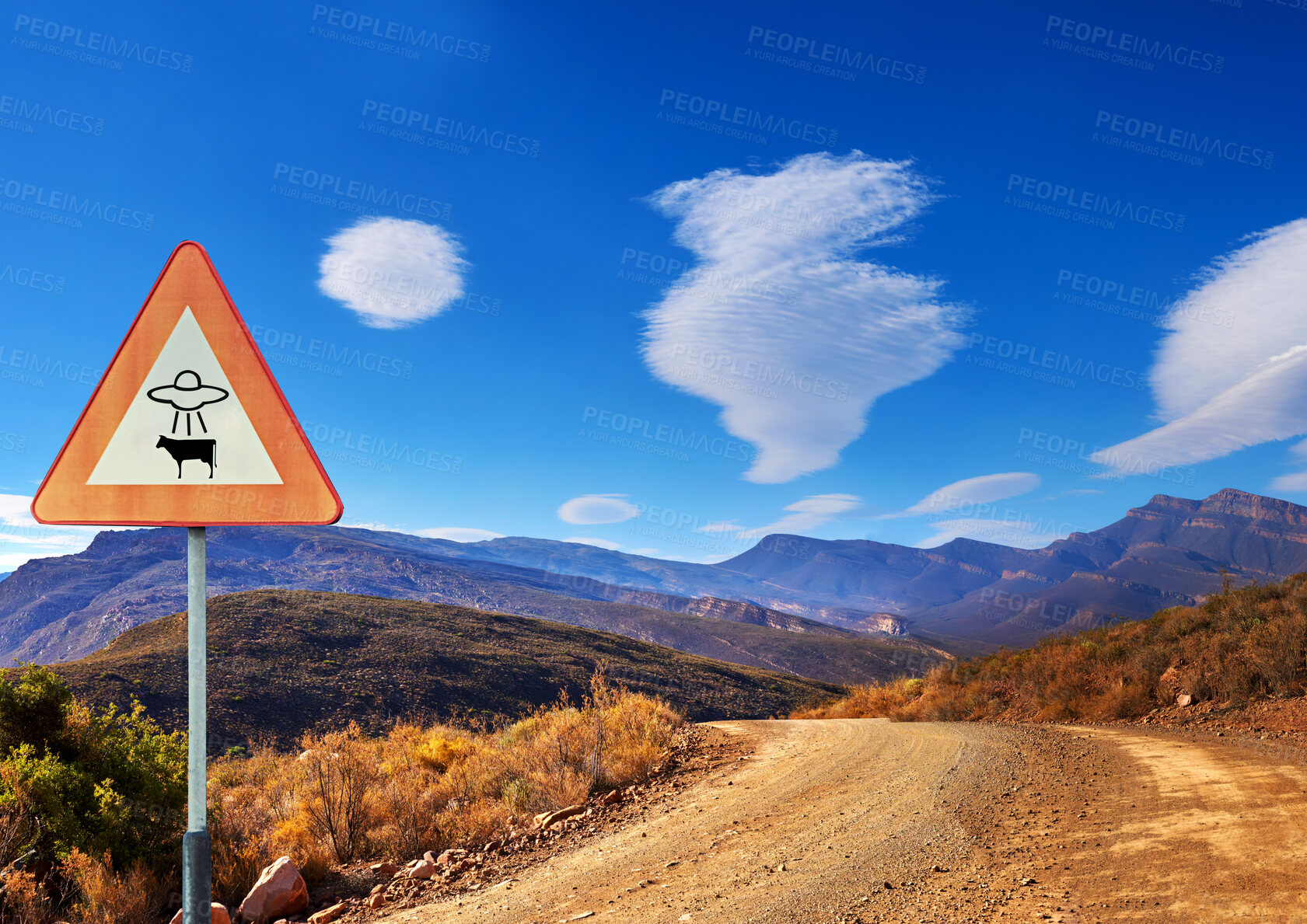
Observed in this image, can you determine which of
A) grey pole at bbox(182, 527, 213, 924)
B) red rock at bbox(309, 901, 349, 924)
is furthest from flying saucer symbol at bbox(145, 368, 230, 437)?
red rock at bbox(309, 901, 349, 924)

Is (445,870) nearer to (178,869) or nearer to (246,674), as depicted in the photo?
(178,869)

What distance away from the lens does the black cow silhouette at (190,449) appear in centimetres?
239

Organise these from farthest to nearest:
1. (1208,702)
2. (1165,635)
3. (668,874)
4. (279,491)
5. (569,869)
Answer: (1165,635), (1208,702), (569,869), (668,874), (279,491)

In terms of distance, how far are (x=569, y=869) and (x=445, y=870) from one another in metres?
1.13

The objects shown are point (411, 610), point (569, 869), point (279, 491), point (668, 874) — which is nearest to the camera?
point (279, 491)

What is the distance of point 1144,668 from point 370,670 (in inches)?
1806

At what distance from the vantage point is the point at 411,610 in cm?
6625

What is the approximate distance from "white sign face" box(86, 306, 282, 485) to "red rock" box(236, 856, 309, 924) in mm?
4156

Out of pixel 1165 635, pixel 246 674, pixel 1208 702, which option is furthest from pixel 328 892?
pixel 246 674

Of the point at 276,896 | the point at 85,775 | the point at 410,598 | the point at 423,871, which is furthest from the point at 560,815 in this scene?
the point at 410,598

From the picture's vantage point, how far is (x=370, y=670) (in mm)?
45594

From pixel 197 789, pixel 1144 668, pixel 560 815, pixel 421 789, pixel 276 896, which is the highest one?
pixel 197 789

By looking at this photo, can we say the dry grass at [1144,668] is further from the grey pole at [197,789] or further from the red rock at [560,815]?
the grey pole at [197,789]

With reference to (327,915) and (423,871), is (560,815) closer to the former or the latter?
(423,871)
